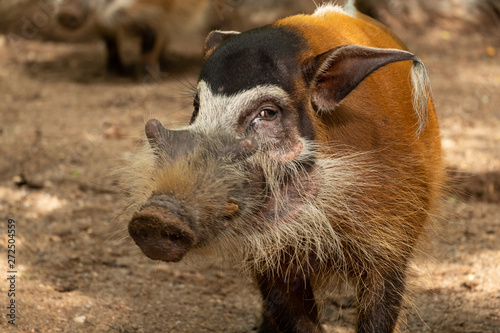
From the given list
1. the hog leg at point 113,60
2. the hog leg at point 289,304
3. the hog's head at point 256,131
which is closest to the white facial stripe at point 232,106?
the hog's head at point 256,131

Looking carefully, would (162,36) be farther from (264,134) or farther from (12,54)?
(264,134)

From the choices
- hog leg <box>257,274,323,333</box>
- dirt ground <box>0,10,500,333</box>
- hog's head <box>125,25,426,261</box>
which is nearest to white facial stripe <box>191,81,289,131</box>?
hog's head <box>125,25,426,261</box>

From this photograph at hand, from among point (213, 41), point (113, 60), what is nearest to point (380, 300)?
point (213, 41)

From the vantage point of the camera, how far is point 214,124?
2.51 metres

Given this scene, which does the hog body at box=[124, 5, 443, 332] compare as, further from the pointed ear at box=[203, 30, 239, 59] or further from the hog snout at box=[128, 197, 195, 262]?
the pointed ear at box=[203, 30, 239, 59]

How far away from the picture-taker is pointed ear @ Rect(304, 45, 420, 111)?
98.0 inches

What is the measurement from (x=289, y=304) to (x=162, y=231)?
1120 millimetres

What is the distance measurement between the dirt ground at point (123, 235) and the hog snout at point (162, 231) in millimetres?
765

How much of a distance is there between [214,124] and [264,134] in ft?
0.64

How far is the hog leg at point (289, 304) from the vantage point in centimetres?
301

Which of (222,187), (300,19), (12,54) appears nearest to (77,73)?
(12,54)

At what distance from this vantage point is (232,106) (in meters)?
2.52

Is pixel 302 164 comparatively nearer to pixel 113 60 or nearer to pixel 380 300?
pixel 380 300

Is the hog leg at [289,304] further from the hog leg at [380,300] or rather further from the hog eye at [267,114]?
the hog eye at [267,114]
